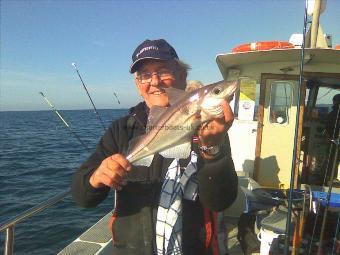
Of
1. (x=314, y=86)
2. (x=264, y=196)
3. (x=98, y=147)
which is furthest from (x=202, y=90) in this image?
(x=314, y=86)

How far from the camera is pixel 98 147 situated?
284 centimetres

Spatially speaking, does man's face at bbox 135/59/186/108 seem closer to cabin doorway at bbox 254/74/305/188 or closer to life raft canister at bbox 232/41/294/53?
life raft canister at bbox 232/41/294/53

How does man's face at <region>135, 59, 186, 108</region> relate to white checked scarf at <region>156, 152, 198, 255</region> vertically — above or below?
above

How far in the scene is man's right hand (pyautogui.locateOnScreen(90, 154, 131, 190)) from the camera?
2.36 m

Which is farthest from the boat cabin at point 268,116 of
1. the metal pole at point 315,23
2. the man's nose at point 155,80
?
the man's nose at point 155,80

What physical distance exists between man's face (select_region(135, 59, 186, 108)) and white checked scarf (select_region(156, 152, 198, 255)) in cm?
58

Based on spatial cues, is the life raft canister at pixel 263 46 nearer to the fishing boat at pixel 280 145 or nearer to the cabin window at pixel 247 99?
the fishing boat at pixel 280 145

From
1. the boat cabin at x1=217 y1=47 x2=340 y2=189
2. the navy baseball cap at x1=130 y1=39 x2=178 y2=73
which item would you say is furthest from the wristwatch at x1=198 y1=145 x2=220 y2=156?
the boat cabin at x1=217 y1=47 x2=340 y2=189

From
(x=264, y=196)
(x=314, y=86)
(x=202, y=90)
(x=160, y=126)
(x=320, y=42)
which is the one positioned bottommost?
(x=264, y=196)

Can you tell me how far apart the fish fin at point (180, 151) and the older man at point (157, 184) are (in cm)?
12

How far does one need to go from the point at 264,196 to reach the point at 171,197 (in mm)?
3570

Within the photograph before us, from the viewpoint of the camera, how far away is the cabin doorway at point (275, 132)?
891cm

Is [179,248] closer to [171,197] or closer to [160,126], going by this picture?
[171,197]

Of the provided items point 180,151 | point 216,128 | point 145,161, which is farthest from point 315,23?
point 145,161
